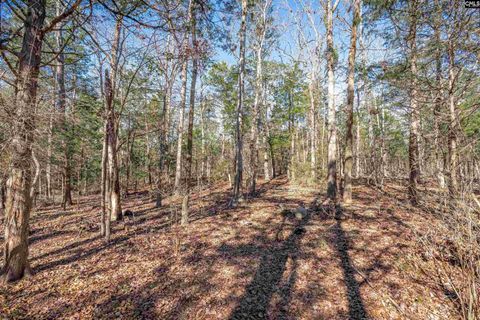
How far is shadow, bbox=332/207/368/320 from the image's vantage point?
3627 millimetres

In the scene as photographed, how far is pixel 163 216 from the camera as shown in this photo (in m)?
9.38

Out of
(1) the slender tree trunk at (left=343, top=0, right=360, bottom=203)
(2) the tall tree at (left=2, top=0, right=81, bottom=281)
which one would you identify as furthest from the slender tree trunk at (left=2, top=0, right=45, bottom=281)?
(1) the slender tree trunk at (left=343, top=0, right=360, bottom=203)

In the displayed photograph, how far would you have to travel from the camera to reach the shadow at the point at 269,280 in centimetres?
378

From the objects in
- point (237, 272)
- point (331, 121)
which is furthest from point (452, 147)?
point (331, 121)

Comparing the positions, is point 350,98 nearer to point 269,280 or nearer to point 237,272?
point 269,280

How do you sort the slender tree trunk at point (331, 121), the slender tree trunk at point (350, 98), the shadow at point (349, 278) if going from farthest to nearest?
the slender tree trunk at point (331, 121) → the slender tree trunk at point (350, 98) → the shadow at point (349, 278)

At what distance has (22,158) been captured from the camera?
13.3 feet

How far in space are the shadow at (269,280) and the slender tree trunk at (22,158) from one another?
170 inches

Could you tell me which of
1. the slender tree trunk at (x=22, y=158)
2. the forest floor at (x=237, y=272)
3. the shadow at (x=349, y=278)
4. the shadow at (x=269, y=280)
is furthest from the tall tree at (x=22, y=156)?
the shadow at (x=349, y=278)

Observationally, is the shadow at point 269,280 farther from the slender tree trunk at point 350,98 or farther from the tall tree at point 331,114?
the slender tree trunk at point 350,98

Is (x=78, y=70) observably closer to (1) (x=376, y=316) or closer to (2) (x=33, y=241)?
(2) (x=33, y=241)

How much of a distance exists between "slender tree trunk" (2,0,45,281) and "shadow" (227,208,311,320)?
432cm

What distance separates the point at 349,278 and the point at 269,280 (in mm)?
1628

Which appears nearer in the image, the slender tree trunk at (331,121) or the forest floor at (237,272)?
the forest floor at (237,272)
